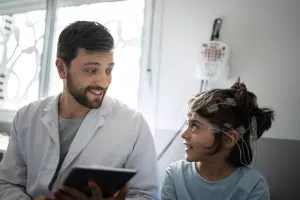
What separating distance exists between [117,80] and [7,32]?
1.20 metres

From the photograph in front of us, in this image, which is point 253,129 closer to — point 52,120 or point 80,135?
point 80,135

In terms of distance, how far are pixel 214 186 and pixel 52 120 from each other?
77cm

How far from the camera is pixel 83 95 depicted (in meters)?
1.15

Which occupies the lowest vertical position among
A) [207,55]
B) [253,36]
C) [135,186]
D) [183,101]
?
[135,186]

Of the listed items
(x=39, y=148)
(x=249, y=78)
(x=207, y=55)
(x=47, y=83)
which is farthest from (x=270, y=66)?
(x=47, y=83)

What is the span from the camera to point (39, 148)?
1178mm

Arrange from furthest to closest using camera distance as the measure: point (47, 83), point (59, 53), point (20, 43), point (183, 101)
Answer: point (20, 43) < point (47, 83) < point (183, 101) < point (59, 53)

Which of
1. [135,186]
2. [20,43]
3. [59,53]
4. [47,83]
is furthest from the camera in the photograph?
[20,43]

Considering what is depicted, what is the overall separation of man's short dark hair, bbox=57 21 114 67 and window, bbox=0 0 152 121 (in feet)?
2.09

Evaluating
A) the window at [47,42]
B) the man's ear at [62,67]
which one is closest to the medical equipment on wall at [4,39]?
the window at [47,42]

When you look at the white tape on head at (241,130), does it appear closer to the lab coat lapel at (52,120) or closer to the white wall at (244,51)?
the white wall at (244,51)

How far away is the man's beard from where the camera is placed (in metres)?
1.15

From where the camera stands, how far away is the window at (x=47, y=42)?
182cm

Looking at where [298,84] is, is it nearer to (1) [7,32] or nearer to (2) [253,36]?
(2) [253,36]
